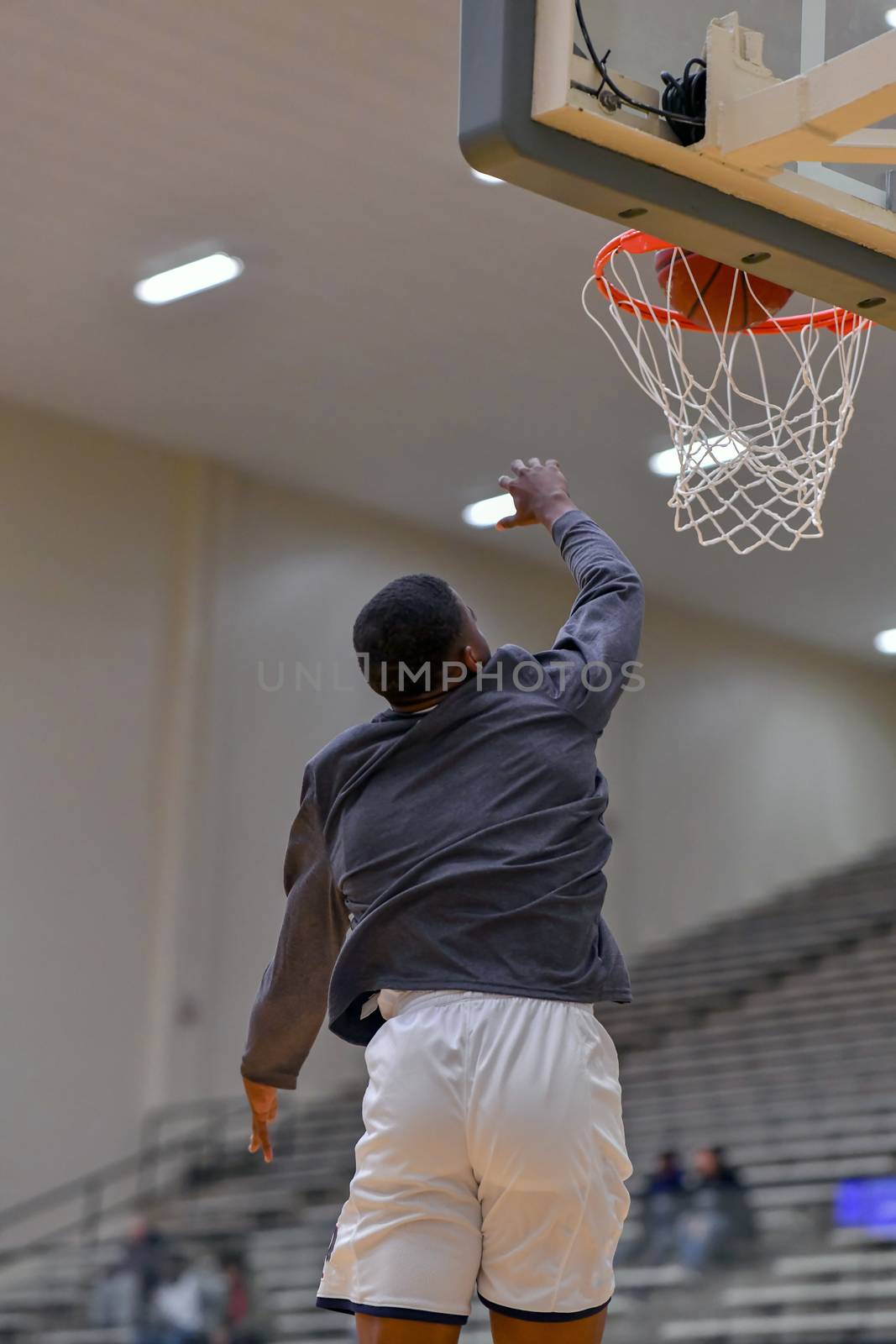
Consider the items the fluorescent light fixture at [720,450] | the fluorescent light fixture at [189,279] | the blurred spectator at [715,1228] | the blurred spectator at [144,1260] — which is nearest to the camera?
the fluorescent light fixture at [720,450]

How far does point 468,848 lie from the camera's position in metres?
2.67

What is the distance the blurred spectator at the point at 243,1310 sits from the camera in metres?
9.85

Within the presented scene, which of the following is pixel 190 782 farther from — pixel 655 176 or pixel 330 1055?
pixel 655 176

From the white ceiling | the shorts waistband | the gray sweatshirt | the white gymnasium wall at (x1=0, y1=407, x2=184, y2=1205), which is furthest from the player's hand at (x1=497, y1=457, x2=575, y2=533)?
the white gymnasium wall at (x1=0, y1=407, x2=184, y2=1205)

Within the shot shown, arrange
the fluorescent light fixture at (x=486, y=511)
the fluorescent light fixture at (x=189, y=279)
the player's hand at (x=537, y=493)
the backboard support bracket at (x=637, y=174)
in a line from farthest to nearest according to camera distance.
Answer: the fluorescent light fixture at (x=486, y=511), the fluorescent light fixture at (x=189, y=279), the player's hand at (x=537, y=493), the backboard support bracket at (x=637, y=174)

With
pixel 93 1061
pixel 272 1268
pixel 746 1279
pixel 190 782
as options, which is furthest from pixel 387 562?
pixel 746 1279

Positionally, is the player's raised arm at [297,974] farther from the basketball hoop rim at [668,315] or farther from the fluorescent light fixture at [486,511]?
the fluorescent light fixture at [486,511]

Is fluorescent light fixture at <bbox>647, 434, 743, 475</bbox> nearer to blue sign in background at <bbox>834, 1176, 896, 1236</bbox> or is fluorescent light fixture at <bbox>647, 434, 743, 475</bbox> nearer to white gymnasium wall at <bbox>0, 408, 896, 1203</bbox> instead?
blue sign in background at <bbox>834, 1176, 896, 1236</bbox>

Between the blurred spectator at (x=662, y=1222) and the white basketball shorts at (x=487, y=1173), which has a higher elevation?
the white basketball shorts at (x=487, y=1173)

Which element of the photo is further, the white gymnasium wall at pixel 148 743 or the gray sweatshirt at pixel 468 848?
the white gymnasium wall at pixel 148 743

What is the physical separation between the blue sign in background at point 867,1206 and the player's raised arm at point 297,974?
6.74 metres

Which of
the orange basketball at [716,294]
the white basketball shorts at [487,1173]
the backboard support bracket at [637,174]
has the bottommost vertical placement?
the white basketball shorts at [487,1173]

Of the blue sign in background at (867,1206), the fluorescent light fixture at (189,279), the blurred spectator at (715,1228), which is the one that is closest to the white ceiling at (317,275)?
the fluorescent light fixture at (189,279)

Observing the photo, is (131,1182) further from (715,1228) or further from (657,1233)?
(715,1228)
